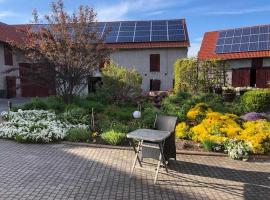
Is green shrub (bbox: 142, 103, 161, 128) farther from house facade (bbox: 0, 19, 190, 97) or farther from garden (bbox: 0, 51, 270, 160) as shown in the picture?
house facade (bbox: 0, 19, 190, 97)

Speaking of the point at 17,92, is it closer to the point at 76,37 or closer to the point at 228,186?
the point at 76,37

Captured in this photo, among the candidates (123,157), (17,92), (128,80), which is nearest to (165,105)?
(128,80)

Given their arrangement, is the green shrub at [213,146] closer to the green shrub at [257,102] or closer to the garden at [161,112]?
the garden at [161,112]

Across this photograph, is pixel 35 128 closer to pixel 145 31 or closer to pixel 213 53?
pixel 213 53

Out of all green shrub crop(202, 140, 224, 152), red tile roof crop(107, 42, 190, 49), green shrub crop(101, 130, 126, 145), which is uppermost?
red tile roof crop(107, 42, 190, 49)

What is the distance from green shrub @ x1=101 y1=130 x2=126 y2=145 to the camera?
29.3 feet

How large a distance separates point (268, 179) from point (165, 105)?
6960mm

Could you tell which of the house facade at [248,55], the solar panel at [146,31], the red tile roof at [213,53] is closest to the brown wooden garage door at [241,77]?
the house facade at [248,55]

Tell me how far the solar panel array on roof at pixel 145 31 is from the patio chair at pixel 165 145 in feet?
58.2

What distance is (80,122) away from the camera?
1123cm

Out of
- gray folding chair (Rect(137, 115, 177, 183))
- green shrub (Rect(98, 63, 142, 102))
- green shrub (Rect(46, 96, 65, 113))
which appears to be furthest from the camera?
green shrub (Rect(98, 63, 142, 102))

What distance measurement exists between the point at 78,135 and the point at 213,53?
57.0 ft

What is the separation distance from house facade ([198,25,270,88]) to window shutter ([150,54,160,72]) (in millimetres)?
4259

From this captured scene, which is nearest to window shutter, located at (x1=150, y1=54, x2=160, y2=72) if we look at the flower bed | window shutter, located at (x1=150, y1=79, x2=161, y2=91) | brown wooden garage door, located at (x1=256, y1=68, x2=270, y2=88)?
window shutter, located at (x1=150, y1=79, x2=161, y2=91)
